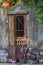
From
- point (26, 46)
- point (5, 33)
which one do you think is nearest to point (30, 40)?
point (26, 46)

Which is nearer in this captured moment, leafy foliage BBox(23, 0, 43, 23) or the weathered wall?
leafy foliage BBox(23, 0, 43, 23)

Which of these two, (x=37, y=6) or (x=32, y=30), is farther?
(x=32, y=30)

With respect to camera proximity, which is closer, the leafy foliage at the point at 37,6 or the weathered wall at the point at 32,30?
the leafy foliage at the point at 37,6

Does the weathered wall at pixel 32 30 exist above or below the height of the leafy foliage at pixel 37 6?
below

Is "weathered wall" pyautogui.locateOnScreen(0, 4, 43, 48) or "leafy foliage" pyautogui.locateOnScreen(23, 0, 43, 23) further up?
"leafy foliage" pyautogui.locateOnScreen(23, 0, 43, 23)

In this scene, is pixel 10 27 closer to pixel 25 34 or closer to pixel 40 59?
pixel 25 34

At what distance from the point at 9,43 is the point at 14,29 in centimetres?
52

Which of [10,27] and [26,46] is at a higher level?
[10,27]

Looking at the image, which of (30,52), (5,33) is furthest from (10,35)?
(30,52)

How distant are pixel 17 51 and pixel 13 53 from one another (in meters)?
0.16

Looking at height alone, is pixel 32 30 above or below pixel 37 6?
below

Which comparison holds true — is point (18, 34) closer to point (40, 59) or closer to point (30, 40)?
point (30, 40)

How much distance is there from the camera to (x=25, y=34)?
9.53m

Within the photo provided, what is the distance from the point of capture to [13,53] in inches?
380
